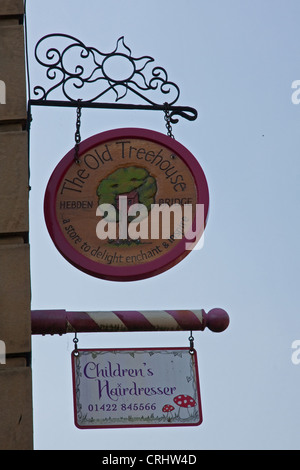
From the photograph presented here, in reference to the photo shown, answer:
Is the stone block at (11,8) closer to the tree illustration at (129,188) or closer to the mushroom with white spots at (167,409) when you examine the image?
the tree illustration at (129,188)

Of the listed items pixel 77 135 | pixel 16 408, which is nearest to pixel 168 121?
pixel 77 135

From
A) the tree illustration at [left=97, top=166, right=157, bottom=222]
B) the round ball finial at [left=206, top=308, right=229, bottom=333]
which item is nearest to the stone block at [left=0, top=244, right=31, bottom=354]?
the tree illustration at [left=97, top=166, right=157, bottom=222]

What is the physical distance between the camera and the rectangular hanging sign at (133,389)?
7.51 m

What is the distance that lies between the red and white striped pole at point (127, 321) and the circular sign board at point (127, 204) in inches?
11.5

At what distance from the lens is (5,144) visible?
7016 millimetres

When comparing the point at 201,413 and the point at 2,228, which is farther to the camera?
the point at 201,413

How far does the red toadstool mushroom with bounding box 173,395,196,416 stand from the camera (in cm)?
761

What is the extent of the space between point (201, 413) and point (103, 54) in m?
2.52

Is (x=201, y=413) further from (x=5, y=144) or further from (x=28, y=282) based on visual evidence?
(x=5, y=144)

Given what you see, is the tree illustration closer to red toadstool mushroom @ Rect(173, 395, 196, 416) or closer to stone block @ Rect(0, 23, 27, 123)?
stone block @ Rect(0, 23, 27, 123)
